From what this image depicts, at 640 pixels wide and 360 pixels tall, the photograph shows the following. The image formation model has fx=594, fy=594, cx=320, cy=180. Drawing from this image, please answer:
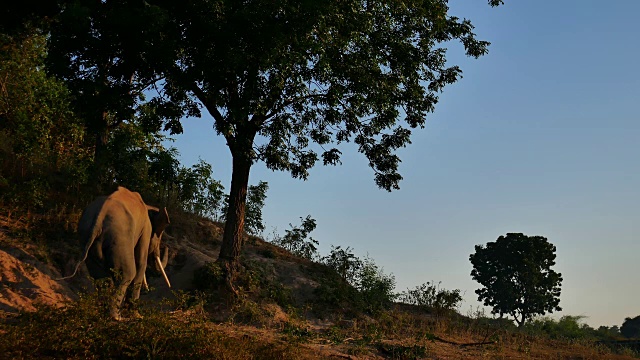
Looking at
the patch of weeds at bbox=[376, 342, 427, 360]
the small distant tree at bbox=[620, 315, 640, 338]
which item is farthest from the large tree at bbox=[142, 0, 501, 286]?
the small distant tree at bbox=[620, 315, 640, 338]

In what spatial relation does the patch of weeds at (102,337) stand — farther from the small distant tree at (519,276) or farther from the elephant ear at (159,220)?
the small distant tree at (519,276)

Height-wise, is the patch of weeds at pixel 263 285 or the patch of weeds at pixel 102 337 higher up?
the patch of weeds at pixel 263 285

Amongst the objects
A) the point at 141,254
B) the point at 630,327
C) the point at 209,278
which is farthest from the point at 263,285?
the point at 630,327

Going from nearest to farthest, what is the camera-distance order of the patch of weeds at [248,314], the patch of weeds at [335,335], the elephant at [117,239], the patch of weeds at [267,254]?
the elephant at [117,239], the patch of weeds at [335,335], the patch of weeds at [248,314], the patch of weeds at [267,254]

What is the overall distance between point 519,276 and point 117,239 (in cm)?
5031

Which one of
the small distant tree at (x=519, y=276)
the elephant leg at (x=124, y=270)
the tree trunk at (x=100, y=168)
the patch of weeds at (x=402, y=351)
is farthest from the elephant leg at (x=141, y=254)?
the small distant tree at (x=519, y=276)

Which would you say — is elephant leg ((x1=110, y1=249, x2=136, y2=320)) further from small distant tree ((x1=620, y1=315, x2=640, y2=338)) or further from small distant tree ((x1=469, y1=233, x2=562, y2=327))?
small distant tree ((x1=620, y1=315, x2=640, y2=338))

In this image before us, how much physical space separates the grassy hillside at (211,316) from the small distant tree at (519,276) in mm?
32317

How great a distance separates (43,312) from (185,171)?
53.8ft

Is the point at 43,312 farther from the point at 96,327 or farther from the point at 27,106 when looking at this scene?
the point at 27,106

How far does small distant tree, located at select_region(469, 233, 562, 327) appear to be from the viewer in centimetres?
5459

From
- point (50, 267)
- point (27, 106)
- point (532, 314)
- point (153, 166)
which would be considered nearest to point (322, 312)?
point (50, 267)

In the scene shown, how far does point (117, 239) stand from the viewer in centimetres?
1180

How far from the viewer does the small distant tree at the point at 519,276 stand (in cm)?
5459
